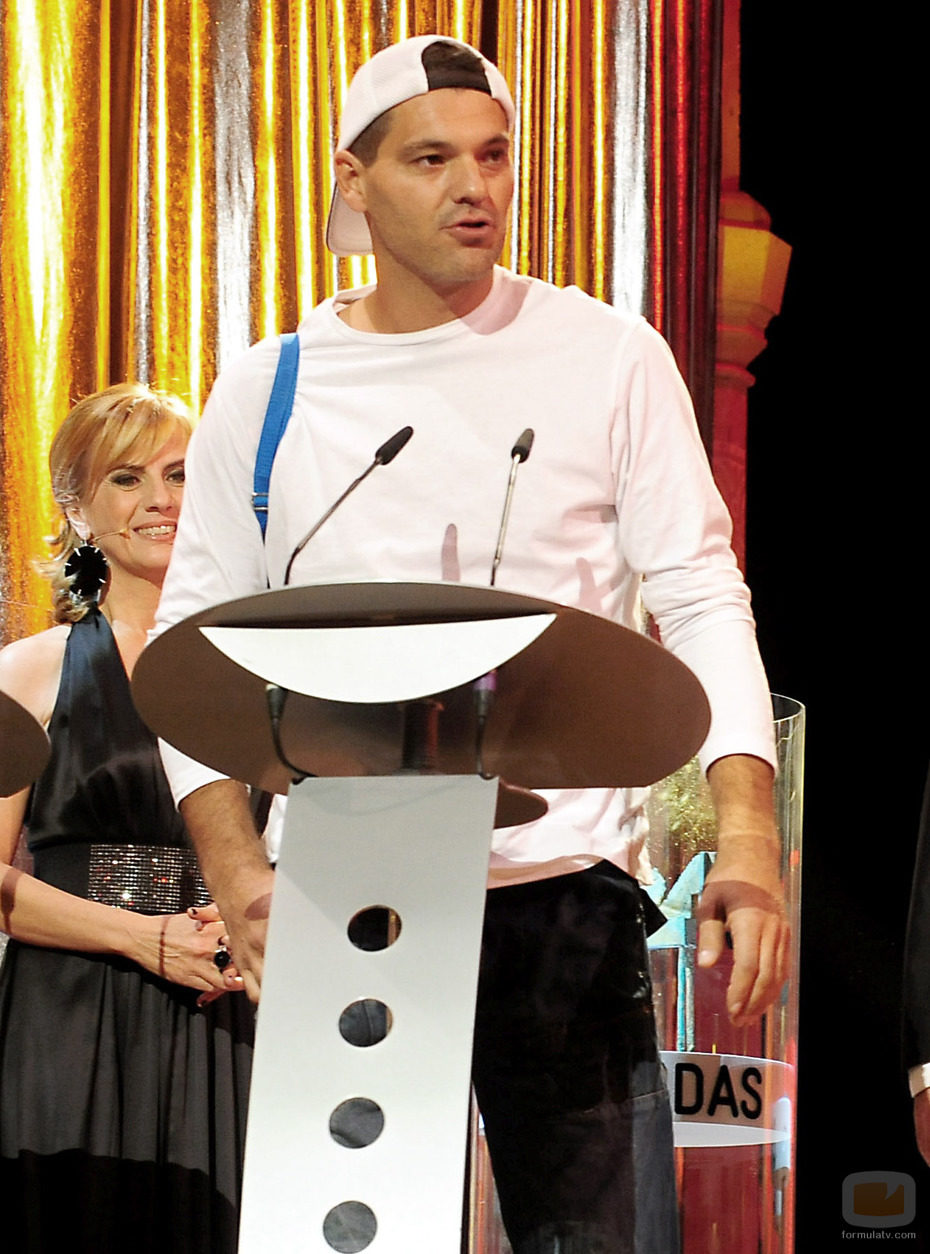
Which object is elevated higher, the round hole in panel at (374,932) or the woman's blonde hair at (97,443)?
the woman's blonde hair at (97,443)

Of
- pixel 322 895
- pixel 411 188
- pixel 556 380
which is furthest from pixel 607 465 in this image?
pixel 322 895

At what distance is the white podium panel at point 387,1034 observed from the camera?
4.04ft

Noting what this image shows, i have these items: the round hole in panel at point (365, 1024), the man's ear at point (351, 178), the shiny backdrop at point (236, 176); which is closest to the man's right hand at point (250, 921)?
the round hole in panel at point (365, 1024)

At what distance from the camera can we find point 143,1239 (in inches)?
95.7

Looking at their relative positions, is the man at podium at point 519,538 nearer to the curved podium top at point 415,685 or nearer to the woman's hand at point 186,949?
the curved podium top at point 415,685

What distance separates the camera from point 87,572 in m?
2.88

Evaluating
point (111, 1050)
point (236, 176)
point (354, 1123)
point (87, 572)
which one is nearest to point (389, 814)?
point (354, 1123)

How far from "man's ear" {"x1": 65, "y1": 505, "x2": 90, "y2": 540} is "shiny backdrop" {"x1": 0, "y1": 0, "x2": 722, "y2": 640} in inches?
17.2

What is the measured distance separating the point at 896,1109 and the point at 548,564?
2893 mm

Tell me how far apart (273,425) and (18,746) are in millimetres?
490

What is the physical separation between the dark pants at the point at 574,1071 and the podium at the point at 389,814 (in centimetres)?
24

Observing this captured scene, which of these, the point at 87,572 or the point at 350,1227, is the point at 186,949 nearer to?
the point at 87,572

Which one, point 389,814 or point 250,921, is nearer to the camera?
point 389,814

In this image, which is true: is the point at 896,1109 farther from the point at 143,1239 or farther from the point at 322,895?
the point at 322,895
